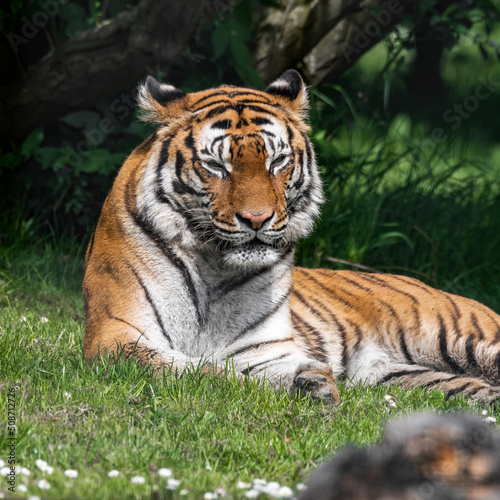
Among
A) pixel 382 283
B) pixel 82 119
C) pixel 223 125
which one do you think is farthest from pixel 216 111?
pixel 82 119

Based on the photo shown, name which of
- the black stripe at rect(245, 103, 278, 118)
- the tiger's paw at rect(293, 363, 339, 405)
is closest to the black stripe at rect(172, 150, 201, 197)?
the black stripe at rect(245, 103, 278, 118)

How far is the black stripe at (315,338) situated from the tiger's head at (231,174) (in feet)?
1.88

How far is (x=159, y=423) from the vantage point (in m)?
2.84

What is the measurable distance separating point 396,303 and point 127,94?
116 inches

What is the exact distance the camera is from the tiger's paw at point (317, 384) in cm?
332

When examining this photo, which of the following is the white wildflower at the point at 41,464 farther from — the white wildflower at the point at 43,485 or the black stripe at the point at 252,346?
the black stripe at the point at 252,346

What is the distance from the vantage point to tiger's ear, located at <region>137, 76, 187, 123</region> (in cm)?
383

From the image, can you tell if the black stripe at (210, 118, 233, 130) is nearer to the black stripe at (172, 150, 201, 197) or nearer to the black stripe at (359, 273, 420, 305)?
the black stripe at (172, 150, 201, 197)

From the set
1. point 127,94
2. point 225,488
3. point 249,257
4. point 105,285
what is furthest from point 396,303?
point 127,94

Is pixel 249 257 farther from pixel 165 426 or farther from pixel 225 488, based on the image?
pixel 225 488

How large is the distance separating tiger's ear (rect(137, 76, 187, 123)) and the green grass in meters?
1.24

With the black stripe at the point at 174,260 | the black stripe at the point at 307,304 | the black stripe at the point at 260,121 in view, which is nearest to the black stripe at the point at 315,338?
the black stripe at the point at 307,304

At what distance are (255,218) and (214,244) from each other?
13.3 inches

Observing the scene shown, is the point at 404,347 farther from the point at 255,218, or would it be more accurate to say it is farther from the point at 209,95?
the point at 209,95
